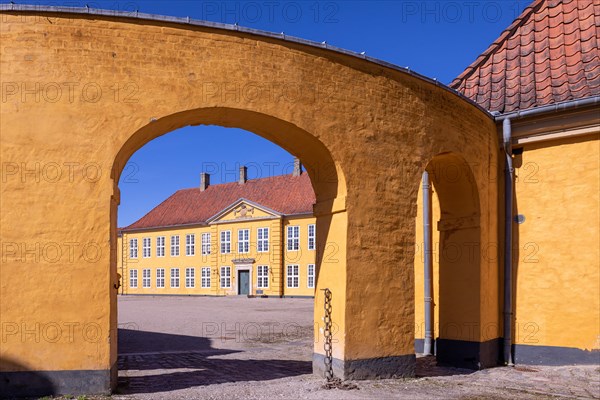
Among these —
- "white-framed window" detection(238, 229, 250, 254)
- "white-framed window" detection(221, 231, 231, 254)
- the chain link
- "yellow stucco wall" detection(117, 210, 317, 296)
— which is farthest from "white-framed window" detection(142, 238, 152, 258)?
the chain link

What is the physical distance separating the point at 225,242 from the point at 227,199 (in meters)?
3.90

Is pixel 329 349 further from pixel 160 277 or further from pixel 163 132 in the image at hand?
pixel 160 277

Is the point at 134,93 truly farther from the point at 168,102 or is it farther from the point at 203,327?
the point at 203,327

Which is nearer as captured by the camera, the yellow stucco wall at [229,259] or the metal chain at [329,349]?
the metal chain at [329,349]

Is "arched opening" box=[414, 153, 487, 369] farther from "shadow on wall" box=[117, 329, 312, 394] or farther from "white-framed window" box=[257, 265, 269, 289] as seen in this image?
"white-framed window" box=[257, 265, 269, 289]

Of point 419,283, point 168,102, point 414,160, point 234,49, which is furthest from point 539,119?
point 168,102

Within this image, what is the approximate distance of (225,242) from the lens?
155ft

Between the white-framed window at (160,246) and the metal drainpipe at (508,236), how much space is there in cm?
4384

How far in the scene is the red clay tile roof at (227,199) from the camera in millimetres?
43594

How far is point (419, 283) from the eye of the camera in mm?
11656

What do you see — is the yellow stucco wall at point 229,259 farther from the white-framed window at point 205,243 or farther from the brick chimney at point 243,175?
the brick chimney at point 243,175

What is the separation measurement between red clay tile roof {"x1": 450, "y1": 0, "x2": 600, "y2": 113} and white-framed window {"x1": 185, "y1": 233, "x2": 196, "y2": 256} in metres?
38.2

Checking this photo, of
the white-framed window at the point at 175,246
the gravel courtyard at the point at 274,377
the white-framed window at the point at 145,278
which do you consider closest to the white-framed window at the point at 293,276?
the white-framed window at the point at 175,246

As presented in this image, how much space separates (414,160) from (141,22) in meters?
4.36
